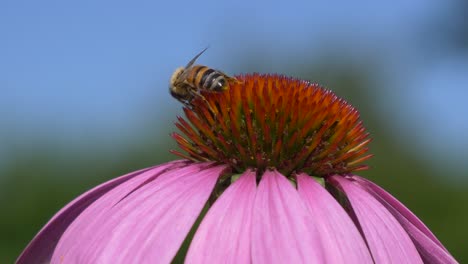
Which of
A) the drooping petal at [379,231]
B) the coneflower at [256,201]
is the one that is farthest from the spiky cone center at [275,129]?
the drooping petal at [379,231]

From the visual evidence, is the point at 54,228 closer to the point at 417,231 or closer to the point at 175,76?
the point at 175,76

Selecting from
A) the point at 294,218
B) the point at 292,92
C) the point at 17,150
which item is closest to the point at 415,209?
the point at 17,150

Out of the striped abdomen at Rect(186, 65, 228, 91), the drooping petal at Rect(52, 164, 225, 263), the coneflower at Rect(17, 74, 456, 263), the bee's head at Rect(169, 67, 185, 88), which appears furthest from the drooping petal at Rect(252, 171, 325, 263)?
the bee's head at Rect(169, 67, 185, 88)

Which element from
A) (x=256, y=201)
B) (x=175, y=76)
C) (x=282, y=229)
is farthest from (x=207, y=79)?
(x=282, y=229)

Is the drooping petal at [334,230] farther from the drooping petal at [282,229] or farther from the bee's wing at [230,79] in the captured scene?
the bee's wing at [230,79]

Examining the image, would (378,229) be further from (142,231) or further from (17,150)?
(17,150)
